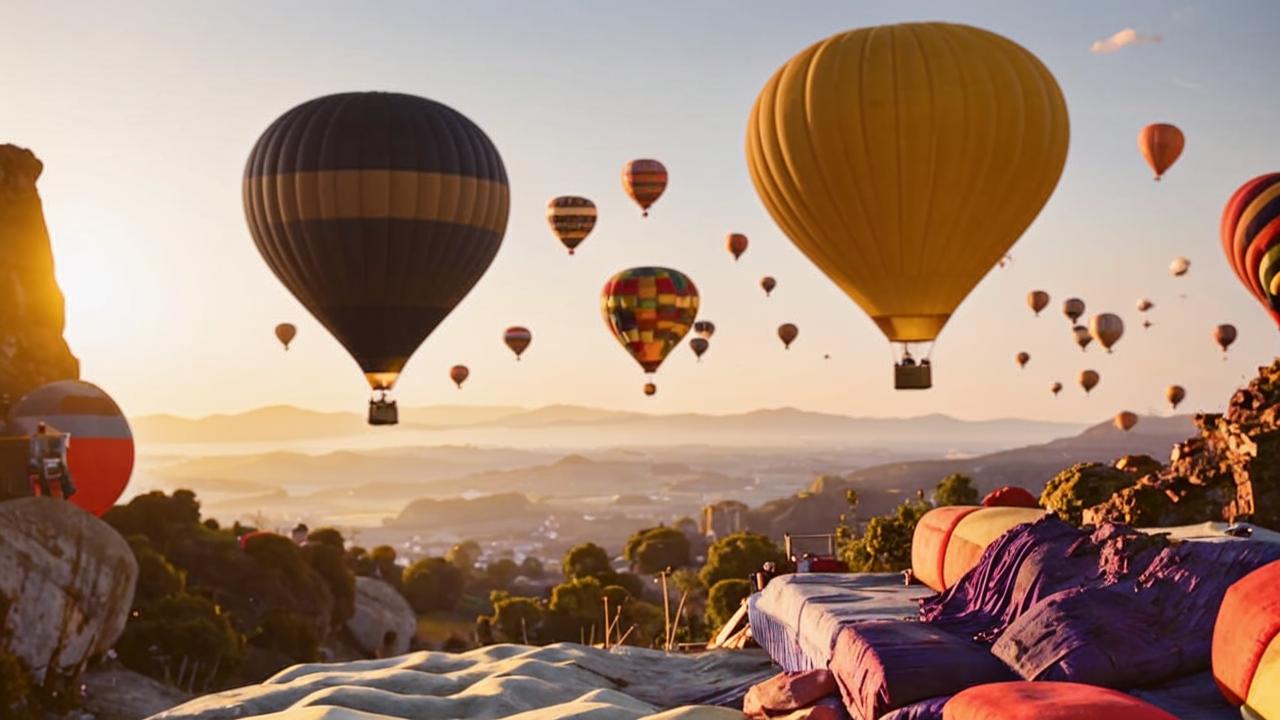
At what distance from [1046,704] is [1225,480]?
1835 centimetres

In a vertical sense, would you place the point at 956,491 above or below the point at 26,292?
below

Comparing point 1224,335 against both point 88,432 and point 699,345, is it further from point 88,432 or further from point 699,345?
point 88,432

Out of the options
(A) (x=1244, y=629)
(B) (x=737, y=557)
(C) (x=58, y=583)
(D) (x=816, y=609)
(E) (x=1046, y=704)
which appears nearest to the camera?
(E) (x=1046, y=704)

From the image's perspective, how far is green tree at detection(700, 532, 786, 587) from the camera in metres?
70.4

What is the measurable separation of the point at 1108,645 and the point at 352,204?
22387 mm

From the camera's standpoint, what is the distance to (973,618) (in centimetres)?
1262

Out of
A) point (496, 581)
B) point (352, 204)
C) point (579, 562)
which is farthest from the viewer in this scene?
point (496, 581)

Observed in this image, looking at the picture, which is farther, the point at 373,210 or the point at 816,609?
the point at 373,210

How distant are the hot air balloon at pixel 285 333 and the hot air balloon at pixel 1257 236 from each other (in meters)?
41.0

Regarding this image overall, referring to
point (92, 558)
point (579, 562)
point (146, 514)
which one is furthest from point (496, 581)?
point (92, 558)

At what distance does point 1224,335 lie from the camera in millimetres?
70062

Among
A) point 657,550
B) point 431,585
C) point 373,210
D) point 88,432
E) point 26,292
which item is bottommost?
point 431,585

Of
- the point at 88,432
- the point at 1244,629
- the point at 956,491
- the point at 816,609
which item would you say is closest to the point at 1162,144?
the point at 956,491

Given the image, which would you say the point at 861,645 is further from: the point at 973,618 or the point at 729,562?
the point at 729,562
